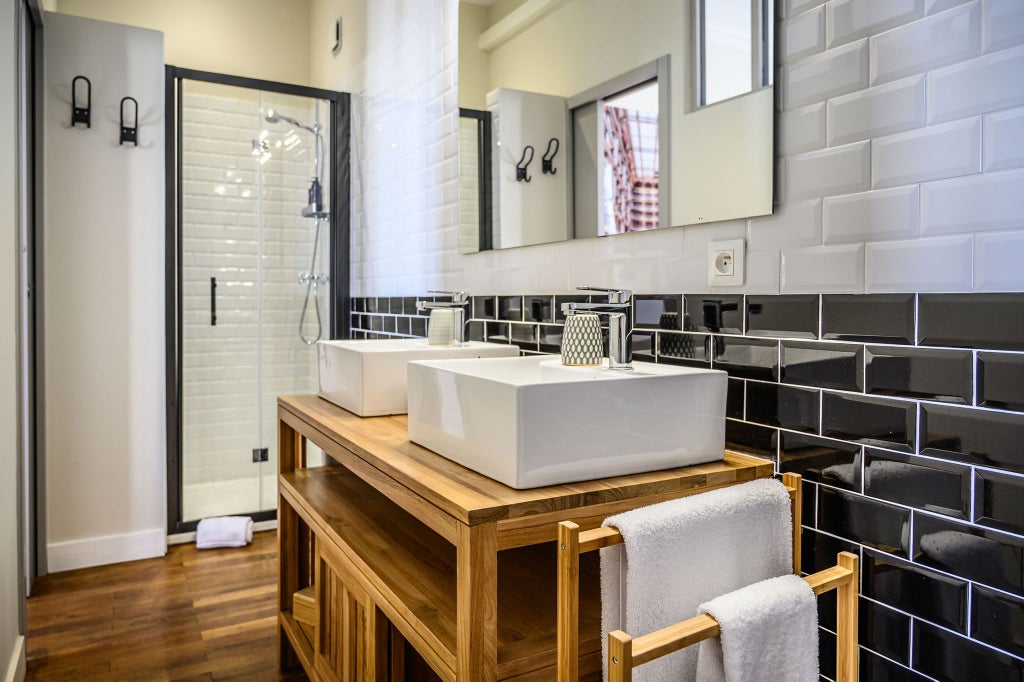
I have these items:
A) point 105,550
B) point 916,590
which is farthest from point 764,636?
point 105,550

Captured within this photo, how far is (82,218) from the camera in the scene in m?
2.82

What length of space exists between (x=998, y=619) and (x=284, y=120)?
3190 mm

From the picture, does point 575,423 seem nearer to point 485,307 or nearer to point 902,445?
point 902,445

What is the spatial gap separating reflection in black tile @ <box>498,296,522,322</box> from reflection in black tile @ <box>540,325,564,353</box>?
5.6 inches

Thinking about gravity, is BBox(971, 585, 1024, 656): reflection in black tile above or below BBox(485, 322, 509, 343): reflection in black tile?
below

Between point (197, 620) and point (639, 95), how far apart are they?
7.10 ft

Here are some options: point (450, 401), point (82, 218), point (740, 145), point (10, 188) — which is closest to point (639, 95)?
point (740, 145)

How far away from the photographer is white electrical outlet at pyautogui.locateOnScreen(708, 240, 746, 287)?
4.42 ft

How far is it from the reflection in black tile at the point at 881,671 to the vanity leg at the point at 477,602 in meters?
0.64

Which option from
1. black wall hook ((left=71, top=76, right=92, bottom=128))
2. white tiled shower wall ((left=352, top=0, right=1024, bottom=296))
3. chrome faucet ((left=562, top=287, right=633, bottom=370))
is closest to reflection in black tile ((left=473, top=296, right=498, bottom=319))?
white tiled shower wall ((left=352, top=0, right=1024, bottom=296))

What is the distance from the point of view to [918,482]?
108cm

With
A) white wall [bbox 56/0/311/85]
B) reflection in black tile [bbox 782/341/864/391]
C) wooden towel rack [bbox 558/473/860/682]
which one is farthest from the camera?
white wall [bbox 56/0/311/85]

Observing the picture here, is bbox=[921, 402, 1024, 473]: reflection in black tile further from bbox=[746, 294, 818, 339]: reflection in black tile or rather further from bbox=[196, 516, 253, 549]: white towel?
bbox=[196, 516, 253, 549]: white towel

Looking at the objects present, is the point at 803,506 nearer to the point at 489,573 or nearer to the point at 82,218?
the point at 489,573
